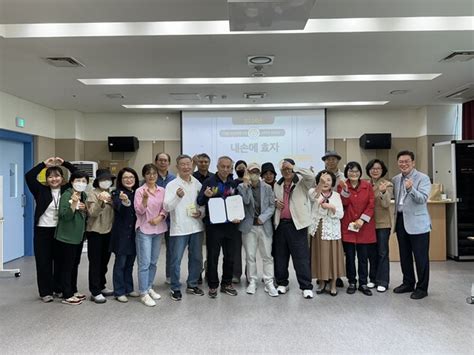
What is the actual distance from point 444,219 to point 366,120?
2735 millimetres

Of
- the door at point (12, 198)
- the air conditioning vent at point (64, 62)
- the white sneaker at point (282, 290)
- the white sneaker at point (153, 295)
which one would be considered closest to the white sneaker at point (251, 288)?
the white sneaker at point (282, 290)

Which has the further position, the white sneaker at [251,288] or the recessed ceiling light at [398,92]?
the recessed ceiling light at [398,92]

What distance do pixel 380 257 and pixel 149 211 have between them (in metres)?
2.57

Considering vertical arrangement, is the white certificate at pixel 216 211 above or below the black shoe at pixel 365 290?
above

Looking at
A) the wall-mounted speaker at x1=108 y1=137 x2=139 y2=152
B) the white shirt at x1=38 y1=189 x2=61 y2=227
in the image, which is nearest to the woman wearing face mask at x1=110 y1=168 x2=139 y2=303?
the white shirt at x1=38 y1=189 x2=61 y2=227

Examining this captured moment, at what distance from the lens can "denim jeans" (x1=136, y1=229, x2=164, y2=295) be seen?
3900 mm

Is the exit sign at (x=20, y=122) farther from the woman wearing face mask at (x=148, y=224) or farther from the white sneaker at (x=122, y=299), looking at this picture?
the white sneaker at (x=122, y=299)

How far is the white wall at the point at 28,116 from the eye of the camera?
586 centimetres

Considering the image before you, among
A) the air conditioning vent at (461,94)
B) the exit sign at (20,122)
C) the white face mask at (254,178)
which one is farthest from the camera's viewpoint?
the exit sign at (20,122)

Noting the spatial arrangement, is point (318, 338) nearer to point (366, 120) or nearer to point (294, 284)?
point (294, 284)

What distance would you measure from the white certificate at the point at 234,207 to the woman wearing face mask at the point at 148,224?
0.66 meters

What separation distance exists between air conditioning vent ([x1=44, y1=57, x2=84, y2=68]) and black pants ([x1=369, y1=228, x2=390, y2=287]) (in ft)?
12.9

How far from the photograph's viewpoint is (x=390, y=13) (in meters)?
3.37

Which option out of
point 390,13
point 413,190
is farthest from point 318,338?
point 390,13
